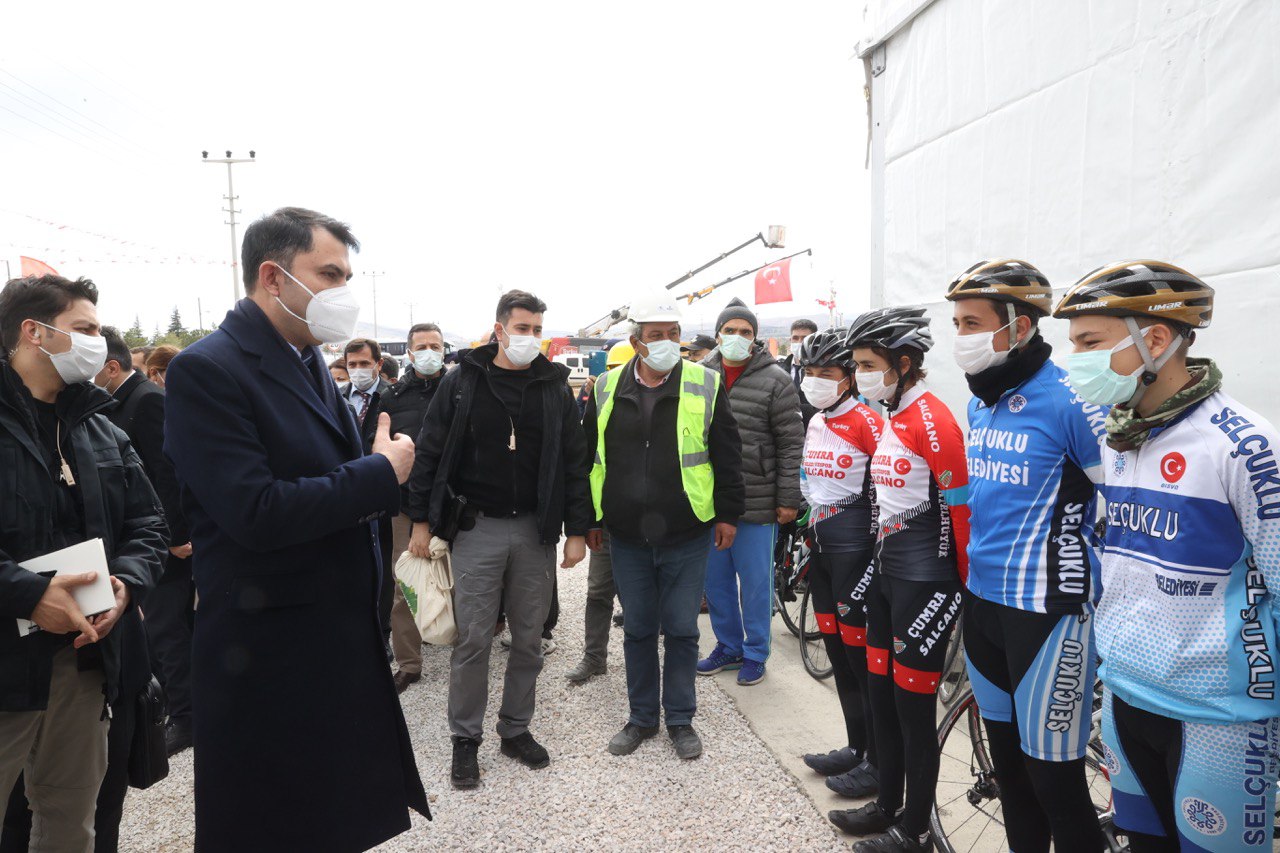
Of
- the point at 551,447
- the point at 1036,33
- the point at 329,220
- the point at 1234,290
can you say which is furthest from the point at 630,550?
the point at 1036,33

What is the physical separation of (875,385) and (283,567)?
2.29m

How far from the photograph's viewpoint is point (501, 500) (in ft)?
12.2

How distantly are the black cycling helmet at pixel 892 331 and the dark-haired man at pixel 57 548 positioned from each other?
9.39ft

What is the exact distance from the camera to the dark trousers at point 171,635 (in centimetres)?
415

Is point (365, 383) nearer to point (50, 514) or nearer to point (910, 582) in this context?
point (50, 514)

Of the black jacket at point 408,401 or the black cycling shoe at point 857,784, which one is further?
the black jacket at point 408,401

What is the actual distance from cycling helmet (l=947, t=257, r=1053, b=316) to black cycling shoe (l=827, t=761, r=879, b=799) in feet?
7.17

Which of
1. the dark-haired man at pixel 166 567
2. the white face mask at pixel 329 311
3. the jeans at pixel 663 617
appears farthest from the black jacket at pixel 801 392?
the dark-haired man at pixel 166 567

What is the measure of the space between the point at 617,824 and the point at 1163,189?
140 inches

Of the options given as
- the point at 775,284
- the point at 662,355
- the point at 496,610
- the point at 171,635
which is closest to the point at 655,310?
the point at 662,355

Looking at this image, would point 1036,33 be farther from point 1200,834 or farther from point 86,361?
point 86,361

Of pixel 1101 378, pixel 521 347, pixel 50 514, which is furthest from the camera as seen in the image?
pixel 521 347

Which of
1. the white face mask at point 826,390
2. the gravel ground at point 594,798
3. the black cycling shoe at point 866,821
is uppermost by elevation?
the white face mask at point 826,390

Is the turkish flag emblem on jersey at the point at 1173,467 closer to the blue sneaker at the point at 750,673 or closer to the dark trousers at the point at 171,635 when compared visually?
the blue sneaker at the point at 750,673
